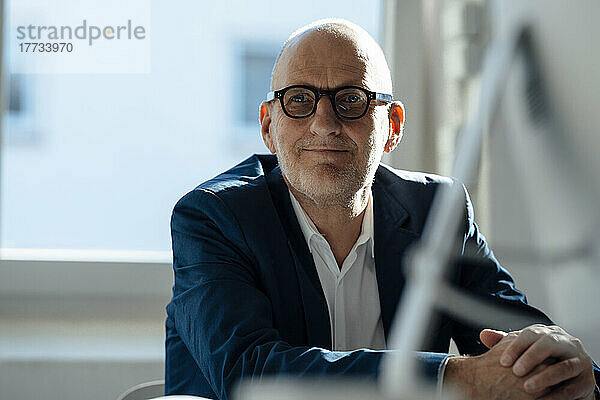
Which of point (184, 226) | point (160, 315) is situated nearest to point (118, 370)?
point (160, 315)

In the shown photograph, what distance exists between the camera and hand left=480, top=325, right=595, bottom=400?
762 millimetres

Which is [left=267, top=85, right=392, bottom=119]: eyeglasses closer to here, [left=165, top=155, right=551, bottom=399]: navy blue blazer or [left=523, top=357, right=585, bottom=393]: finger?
[left=165, top=155, right=551, bottom=399]: navy blue blazer

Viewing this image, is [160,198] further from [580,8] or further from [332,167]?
[580,8]

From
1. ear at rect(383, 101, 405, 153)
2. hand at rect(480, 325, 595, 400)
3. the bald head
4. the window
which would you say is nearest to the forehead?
the bald head

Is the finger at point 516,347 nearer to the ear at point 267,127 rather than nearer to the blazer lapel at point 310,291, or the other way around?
the blazer lapel at point 310,291

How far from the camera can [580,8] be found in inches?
14.3

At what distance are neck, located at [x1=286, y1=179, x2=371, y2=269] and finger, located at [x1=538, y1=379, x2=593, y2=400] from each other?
0.56 metres

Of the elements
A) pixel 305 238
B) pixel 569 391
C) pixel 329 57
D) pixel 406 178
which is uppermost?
pixel 329 57

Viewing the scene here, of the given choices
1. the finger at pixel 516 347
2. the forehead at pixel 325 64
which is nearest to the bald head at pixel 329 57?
the forehead at pixel 325 64

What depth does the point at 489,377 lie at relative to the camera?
2.65 feet

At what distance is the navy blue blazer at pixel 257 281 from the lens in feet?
3.54

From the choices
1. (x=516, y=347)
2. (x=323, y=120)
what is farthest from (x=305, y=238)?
(x=516, y=347)

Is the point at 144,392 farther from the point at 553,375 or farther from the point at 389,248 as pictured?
the point at 553,375

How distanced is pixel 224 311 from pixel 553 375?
0.50 meters
